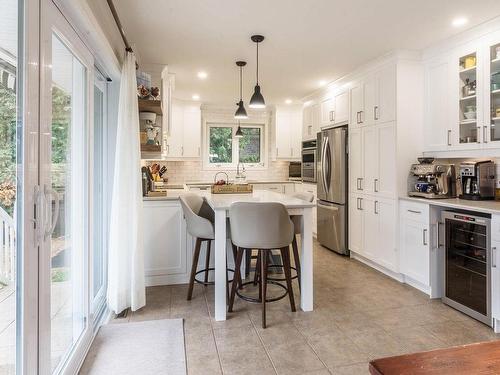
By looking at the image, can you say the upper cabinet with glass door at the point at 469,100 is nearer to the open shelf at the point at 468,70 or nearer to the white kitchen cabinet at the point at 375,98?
the open shelf at the point at 468,70

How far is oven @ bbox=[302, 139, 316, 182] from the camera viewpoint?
5.79 meters

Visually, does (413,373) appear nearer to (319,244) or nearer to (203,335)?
(203,335)

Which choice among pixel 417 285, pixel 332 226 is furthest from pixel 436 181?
pixel 332 226

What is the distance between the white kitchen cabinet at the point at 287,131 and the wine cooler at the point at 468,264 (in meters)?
4.09

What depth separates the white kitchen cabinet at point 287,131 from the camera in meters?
6.93

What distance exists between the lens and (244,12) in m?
2.86

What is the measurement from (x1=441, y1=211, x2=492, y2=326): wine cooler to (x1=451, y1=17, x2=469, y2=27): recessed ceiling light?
1.65 meters

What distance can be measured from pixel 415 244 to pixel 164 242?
252 cm

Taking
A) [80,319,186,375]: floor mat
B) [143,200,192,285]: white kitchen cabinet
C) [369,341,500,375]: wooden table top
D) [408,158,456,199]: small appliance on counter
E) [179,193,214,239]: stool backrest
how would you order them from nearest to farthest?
[369,341,500,375]: wooden table top
[80,319,186,375]: floor mat
[179,193,214,239]: stool backrest
[408,158,456,199]: small appliance on counter
[143,200,192,285]: white kitchen cabinet

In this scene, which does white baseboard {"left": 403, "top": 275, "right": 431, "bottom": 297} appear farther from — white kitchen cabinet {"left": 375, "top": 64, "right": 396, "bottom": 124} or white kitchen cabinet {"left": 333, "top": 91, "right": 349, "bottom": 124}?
white kitchen cabinet {"left": 333, "top": 91, "right": 349, "bottom": 124}

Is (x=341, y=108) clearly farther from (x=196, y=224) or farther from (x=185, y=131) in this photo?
(x=185, y=131)

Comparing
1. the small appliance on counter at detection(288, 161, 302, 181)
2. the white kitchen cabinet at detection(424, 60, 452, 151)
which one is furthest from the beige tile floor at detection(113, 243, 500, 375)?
the small appliance on counter at detection(288, 161, 302, 181)

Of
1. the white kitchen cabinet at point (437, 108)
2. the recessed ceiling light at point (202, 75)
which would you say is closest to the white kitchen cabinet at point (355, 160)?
the white kitchen cabinet at point (437, 108)

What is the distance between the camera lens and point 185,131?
6.51 metres
